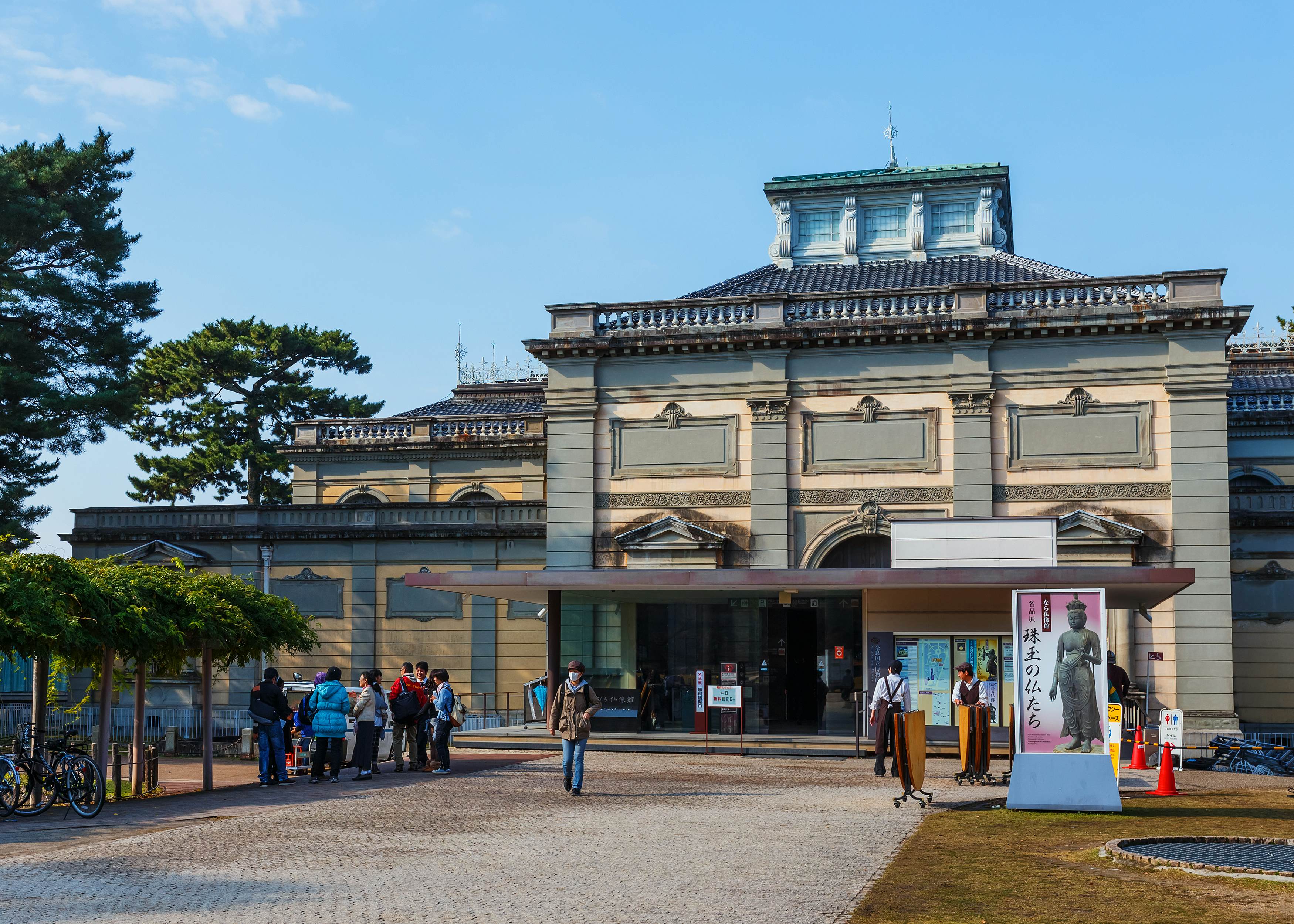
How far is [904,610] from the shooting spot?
25.7 metres

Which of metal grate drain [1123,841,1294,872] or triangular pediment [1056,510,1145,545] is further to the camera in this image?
triangular pediment [1056,510,1145,545]

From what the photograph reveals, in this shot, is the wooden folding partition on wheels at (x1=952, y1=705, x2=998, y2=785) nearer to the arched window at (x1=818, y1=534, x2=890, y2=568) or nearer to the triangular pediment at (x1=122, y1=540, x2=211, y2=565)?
the arched window at (x1=818, y1=534, x2=890, y2=568)

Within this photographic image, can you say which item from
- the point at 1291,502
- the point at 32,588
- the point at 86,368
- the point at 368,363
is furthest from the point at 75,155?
the point at 1291,502

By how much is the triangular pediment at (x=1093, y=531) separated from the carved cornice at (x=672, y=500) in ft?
22.9

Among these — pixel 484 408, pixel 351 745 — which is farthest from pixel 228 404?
pixel 351 745

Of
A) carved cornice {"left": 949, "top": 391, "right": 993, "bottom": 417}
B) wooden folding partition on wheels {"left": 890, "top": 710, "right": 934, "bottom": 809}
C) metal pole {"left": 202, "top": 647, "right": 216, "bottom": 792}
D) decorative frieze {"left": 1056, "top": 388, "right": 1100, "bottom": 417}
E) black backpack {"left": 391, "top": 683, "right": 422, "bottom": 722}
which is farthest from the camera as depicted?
carved cornice {"left": 949, "top": 391, "right": 993, "bottom": 417}

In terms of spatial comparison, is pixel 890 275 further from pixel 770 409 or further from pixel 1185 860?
pixel 1185 860

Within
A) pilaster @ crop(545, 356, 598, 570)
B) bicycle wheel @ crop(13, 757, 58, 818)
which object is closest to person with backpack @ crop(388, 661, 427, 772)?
bicycle wheel @ crop(13, 757, 58, 818)

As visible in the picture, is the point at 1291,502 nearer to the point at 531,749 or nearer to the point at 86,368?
the point at 531,749

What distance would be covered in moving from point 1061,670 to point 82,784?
11.3 m

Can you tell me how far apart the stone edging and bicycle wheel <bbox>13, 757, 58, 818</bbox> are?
1149 cm

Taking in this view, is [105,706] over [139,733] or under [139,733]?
over

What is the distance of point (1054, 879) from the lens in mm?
10727

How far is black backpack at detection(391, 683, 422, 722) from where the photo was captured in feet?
68.4
